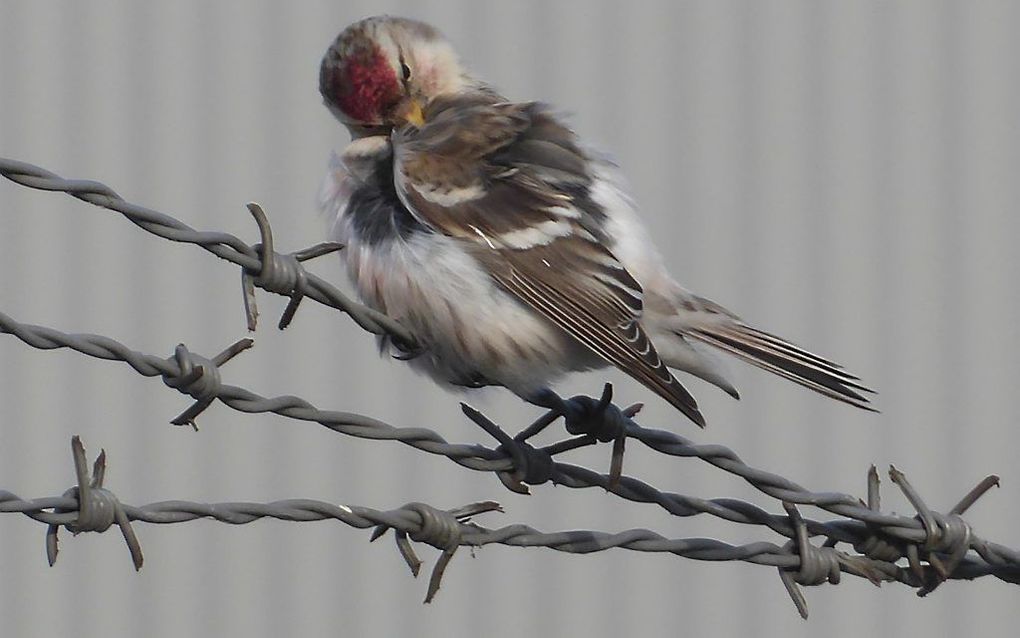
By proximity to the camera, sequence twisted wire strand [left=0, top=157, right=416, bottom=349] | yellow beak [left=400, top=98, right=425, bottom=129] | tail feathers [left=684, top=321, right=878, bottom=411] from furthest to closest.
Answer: yellow beak [left=400, top=98, right=425, bottom=129] → tail feathers [left=684, top=321, right=878, bottom=411] → twisted wire strand [left=0, top=157, right=416, bottom=349]

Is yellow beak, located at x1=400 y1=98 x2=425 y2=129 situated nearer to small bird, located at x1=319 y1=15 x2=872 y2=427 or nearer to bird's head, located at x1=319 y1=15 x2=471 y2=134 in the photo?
bird's head, located at x1=319 y1=15 x2=471 y2=134

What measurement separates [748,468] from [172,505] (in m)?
1.90

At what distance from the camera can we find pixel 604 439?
16.6 feet

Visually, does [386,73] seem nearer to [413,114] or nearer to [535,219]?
[413,114]

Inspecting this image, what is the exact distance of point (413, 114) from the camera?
22.2ft

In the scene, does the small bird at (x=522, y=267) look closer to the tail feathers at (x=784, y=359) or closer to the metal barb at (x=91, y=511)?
the tail feathers at (x=784, y=359)

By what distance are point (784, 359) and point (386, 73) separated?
2.51m

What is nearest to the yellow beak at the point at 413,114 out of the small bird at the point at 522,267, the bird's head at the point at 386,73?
the bird's head at the point at 386,73

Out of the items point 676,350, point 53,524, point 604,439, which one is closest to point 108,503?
point 53,524

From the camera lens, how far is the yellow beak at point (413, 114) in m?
6.70

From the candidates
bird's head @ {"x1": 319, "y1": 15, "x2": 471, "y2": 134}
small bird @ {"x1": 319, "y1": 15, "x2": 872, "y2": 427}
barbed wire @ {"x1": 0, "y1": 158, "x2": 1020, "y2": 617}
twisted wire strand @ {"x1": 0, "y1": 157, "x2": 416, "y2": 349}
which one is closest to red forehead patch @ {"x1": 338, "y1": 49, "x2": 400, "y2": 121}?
bird's head @ {"x1": 319, "y1": 15, "x2": 471, "y2": 134}

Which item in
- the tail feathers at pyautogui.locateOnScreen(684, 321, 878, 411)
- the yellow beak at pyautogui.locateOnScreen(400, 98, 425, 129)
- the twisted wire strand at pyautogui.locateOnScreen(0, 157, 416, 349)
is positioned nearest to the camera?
the twisted wire strand at pyautogui.locateOnScreen(0, 157, 416, 349)

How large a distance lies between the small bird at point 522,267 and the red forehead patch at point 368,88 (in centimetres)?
37

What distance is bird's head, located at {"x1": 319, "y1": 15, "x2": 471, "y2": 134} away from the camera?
6789 millimetres
